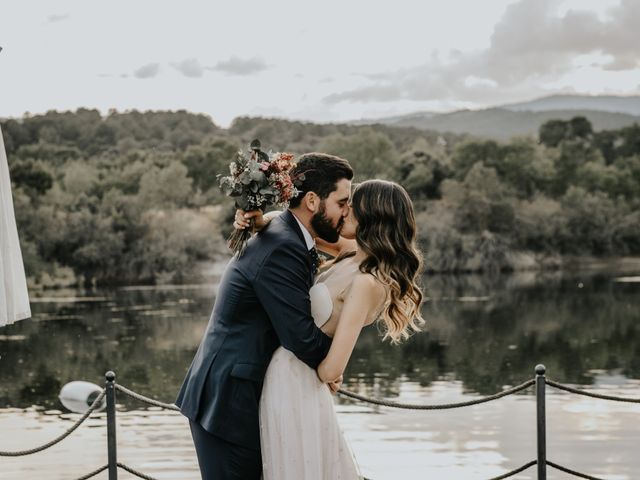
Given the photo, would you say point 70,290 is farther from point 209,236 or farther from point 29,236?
point 209,236

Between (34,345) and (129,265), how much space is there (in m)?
21.5

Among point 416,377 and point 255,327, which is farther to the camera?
point 416,377

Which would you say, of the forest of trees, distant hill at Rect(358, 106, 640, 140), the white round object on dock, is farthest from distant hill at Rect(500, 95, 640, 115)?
the white round object on dock

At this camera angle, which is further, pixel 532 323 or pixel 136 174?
pixel 136 174

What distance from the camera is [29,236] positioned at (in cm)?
5094

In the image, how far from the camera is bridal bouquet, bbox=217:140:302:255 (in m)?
3.68

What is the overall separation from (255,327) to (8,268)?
1786 mm

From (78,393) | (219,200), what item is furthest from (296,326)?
(219,200)

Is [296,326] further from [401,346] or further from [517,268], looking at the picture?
[517,268]

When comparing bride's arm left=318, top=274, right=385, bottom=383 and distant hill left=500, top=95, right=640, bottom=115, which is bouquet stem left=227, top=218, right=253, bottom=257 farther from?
distant hill left=500, top=95, right=640, bottom=115

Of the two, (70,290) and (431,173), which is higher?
(431,173)

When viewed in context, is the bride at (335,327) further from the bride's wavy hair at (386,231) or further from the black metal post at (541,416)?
the black metal post at (541,416)

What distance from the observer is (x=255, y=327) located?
3.63m

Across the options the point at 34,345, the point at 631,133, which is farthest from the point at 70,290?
the point at 631,133
